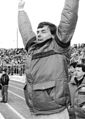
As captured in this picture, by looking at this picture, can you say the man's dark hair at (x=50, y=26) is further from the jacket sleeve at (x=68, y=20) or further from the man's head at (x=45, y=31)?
the jacket sleeve at (x=68, y=20)

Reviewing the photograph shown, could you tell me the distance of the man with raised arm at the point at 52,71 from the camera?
2.88 metres

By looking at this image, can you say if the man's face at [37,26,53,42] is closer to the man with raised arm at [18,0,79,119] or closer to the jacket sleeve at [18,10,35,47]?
the man with raised arm at [18,0,79,119]

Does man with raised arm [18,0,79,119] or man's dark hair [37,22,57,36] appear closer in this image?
man with raised arm [18,0,79,119]

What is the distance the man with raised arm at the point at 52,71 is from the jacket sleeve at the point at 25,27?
25 centimetres

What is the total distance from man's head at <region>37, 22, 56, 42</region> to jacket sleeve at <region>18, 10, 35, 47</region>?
201mm

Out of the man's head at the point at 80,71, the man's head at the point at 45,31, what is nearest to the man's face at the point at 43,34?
the man's head at the point at 45,31

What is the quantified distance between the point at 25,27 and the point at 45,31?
1.12 feet

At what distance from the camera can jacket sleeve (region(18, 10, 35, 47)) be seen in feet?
10.8

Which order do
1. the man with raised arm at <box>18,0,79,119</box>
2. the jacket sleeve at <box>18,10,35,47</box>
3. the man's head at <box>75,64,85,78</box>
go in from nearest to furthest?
the man with raised arm at <box>18,0,79,119</box>, the jacket sleeve at <box>18,10,35,47</box>, the man's head at <box>75,64,85,78</box>

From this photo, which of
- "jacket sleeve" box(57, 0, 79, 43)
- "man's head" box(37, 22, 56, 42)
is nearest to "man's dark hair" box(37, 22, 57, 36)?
"man's head" box(37, 22, 56, 42)

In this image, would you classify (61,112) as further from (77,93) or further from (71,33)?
(77,93)

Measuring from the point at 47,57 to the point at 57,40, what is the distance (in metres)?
0.16

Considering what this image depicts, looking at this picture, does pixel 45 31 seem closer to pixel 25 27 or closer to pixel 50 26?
pixel 50 26

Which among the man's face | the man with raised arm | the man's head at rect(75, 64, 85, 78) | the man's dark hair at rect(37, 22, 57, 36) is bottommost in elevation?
the man's head at rect(75, 64, 85, 78)
